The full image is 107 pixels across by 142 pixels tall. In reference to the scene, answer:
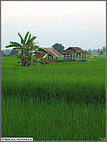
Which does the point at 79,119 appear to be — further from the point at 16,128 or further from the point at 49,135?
the point at 16,128

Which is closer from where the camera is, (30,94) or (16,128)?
(16,128)

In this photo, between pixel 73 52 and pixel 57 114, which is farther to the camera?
pixel 73 52

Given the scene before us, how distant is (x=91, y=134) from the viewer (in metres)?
2.08

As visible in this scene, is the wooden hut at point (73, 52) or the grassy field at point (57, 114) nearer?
the grassy field at point (57, 114)

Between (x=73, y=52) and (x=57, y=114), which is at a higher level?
(x=73, y=52)

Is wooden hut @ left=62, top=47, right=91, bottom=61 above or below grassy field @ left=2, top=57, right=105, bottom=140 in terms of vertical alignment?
above

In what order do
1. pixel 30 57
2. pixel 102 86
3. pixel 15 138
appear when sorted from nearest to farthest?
1. pixel 15 138
2. pixel 102 86
3. pixel 30 57

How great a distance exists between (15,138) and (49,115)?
0.60 meters

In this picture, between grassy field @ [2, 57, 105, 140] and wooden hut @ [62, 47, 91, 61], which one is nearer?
grassy field @ [2, 57, 105, 140]

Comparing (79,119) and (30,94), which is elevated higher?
(30,94)

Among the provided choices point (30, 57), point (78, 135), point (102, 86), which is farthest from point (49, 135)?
point (30, 57)

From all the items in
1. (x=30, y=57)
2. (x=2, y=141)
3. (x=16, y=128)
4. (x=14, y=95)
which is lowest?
(x=2, y=141)

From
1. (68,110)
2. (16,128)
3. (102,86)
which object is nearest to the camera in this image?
(16,128)

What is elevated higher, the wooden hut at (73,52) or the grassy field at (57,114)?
the wooden hut at (73,52)
